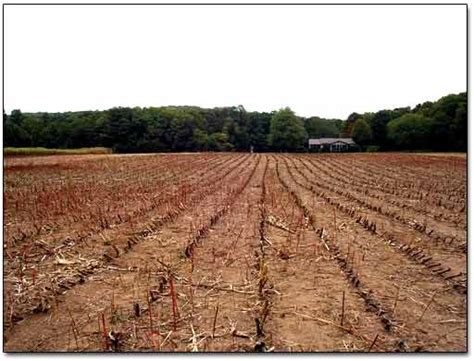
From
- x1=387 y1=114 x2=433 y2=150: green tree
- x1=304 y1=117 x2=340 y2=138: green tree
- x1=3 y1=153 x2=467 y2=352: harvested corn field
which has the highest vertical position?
x1=304 y1=117 x2=340 y2=138: green tree

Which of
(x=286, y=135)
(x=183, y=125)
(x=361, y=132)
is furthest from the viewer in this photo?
(x=286, y=135)

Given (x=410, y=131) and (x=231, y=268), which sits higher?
(x=410, y=131)

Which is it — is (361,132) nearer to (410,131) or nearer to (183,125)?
(410,131)

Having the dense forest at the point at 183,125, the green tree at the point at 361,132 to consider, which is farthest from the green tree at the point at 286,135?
the green tree at the point at 361,132

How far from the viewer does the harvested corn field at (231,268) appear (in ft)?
9.44

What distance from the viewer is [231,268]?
3.91 metres

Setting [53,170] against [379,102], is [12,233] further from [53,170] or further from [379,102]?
[379,102]

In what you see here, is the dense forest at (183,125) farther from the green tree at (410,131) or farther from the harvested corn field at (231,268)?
the harvested corn field at (231,268)

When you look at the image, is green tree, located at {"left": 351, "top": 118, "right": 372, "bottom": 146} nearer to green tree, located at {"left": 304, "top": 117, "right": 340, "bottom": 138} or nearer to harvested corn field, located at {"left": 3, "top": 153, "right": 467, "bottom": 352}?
green tree, located at {"left": 304, "top": 117, "right": 340, "bottom": 138}

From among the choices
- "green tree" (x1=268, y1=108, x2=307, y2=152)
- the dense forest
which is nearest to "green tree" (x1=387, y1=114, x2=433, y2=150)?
the dense forest

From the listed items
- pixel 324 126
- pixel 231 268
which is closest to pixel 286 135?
pixel 324 126

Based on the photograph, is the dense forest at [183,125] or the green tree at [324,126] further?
the green tree at [324,126]

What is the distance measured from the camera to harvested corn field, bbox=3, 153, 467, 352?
9.44 feet

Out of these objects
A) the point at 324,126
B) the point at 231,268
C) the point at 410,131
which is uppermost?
the point at 324,126
